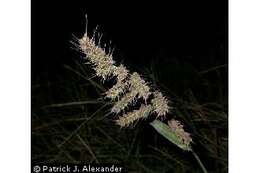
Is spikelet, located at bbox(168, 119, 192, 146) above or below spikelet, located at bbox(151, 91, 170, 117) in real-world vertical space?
below

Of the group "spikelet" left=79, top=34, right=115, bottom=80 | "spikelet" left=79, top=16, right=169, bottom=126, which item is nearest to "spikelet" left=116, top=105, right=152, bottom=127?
"spikelet" left=79, top=16, right=169, bottom=126

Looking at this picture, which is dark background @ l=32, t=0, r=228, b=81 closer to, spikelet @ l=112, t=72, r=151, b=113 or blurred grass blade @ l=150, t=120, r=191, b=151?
spikelet @ l=112, t=72, r=151, b=113

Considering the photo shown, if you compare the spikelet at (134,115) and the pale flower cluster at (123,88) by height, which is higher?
the pale flower cluster at (123,88)

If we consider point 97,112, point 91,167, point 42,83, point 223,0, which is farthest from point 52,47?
point 223,0

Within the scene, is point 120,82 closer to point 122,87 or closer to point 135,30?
point 122,87

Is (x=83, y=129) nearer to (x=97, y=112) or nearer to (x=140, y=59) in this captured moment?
(x=97, y=112)

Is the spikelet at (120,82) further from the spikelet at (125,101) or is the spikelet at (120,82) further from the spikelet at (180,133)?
the spikelet at (180,133)

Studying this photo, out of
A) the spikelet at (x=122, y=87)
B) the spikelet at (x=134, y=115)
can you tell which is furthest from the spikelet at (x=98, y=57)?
the spikelet at (x=134, y=115)
